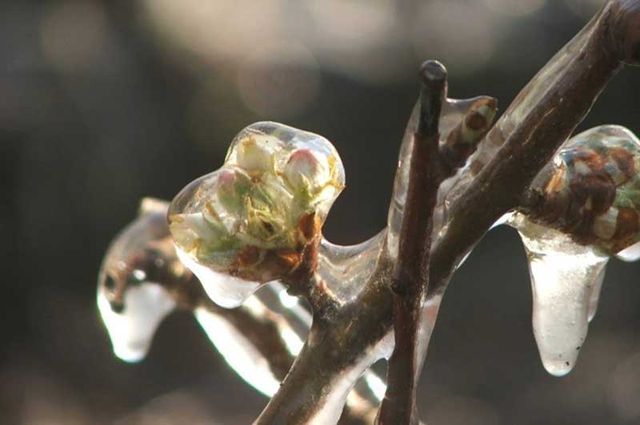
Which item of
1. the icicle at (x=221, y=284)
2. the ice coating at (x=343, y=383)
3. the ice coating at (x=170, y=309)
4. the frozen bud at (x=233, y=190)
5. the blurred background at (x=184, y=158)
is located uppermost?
the frozen bud at (x=233, y=190)

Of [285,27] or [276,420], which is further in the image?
[285,27]

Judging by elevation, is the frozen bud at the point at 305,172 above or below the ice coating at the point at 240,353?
above

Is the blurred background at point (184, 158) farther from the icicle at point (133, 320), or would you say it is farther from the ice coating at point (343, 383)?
the ice coating at point (343, 383)

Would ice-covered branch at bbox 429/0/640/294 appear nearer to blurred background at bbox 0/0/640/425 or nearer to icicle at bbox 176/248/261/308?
icicle at bbox 176/248/261/308

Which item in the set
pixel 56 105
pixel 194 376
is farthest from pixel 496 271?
pixel 56 105

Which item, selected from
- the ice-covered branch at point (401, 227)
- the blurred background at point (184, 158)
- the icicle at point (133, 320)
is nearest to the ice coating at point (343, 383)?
the ice-covered branch at point (401, 227)

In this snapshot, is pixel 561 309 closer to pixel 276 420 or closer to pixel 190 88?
pixel 276 420

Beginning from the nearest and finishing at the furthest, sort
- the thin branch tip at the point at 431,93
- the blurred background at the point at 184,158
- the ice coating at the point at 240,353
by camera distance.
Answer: the thin branch tip at the point at 431,93, the ice coating at the point at 240,353, the blurred background at the point at 184,158

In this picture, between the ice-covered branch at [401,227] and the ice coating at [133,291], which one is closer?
the ice-covered branch at [401,227]

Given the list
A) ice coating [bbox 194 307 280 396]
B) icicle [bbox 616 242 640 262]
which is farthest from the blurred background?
icicle [bbox 616 242 640 262]
